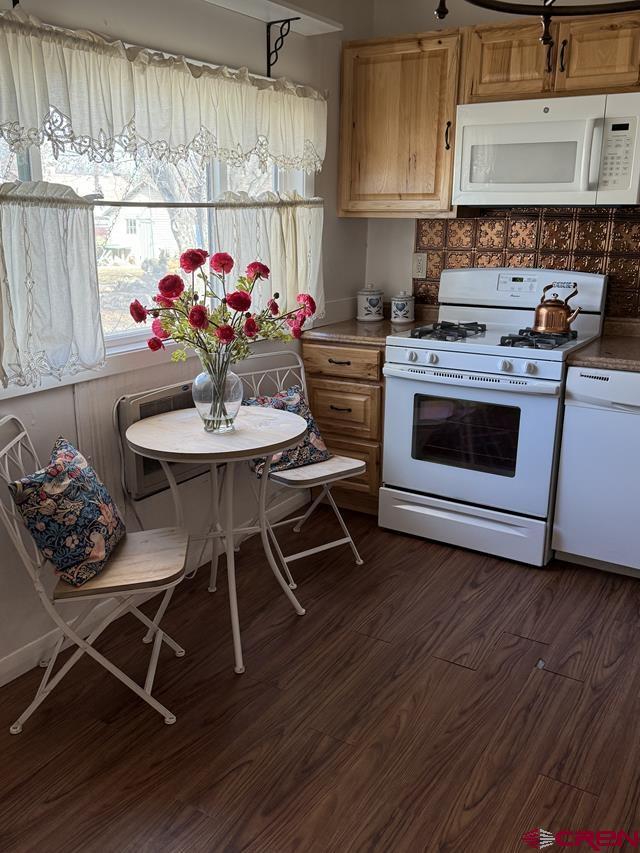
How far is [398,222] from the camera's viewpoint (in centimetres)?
401

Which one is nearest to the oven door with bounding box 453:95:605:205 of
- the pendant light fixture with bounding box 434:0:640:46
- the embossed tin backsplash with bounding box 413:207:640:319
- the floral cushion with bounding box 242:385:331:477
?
the embossed tin backsplash with bounding box 413:207:640:319

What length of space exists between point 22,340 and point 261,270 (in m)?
0.81

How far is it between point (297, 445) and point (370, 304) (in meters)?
1.23

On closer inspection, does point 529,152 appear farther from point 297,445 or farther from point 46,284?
point 46,284

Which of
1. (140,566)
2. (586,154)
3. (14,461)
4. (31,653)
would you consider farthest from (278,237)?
(31,653)

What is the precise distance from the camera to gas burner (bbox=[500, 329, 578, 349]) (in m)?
3.12

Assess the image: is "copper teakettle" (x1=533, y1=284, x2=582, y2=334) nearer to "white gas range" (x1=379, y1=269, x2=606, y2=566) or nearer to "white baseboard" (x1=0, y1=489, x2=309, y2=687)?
"white gas range" (x1=379, y1=269, x2=606, y2=566)

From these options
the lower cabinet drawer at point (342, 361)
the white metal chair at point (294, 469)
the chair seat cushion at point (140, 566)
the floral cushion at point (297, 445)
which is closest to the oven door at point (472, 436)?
the lower cabinet drawer at point (342, 361)

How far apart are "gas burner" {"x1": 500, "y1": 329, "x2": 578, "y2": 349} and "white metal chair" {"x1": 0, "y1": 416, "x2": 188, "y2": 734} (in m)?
1.62

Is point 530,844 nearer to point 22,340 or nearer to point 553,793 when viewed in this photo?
point 553,793

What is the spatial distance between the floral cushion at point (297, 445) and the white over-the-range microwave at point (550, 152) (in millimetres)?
1196

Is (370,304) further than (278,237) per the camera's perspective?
Yes

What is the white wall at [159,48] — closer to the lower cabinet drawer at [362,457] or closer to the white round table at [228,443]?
the white round table at [228,443]

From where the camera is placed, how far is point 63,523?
6.90 feet
